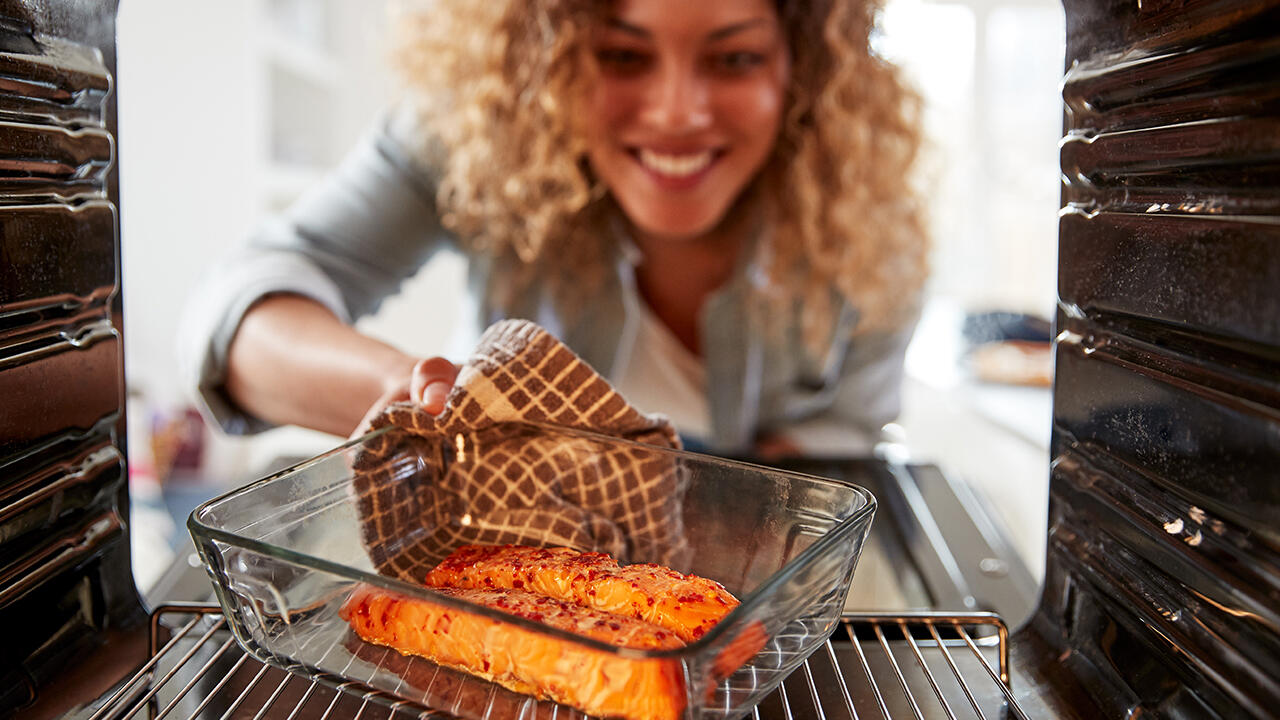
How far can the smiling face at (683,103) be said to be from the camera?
1.21 m

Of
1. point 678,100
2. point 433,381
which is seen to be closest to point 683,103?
point 678,100

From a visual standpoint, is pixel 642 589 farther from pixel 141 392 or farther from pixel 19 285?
pixel 141 392

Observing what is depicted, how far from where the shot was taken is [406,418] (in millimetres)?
609

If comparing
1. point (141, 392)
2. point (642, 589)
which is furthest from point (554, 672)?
point (141, 392)

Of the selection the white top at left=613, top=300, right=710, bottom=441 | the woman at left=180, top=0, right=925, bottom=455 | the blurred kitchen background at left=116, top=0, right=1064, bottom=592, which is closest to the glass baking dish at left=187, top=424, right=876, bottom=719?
the woman at left=180, top=0, right=925, bottom=455

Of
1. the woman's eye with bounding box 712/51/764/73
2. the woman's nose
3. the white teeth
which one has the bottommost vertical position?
the white teeth

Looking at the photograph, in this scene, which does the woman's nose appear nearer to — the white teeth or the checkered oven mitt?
the white teeth

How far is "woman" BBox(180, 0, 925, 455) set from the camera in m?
1.25

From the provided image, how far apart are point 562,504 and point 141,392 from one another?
7.43 feet

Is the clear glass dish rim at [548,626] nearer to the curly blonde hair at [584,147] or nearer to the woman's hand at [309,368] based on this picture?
the woman's hand at [309,368]

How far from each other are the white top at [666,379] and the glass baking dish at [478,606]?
1.02 meters

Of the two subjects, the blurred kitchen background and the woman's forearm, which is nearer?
the woman's forearm

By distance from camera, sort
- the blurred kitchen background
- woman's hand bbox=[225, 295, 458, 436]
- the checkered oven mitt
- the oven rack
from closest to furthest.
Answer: the oven rack < the checkered oven mitt < woman's hand bbox=[225, 295, 458, 436] < the blurred kitchen background

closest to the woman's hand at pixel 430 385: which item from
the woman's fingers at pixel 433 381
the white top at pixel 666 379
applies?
the woman's fingers at pixel 433 381
